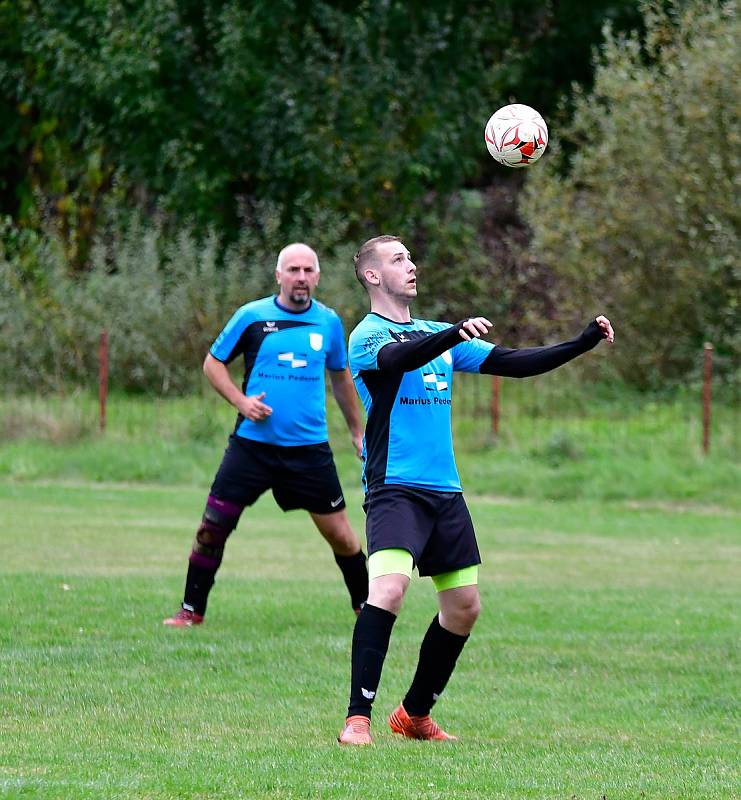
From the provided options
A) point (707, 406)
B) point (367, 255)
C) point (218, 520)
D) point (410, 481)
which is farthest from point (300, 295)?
point (707, 406)

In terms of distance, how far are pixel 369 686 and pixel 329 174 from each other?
21768mm

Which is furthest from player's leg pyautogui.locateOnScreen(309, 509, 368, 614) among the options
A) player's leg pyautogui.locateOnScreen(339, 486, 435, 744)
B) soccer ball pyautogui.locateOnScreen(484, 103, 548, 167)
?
player's leg pyautogui.locateOnScreen(339, 486, 435, 744)

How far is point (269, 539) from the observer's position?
1470cm

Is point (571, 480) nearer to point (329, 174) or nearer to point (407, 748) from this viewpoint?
point (329, 174)

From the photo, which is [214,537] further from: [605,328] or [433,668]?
[605,328]

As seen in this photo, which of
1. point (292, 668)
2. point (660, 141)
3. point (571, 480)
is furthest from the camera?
point (660, 141)

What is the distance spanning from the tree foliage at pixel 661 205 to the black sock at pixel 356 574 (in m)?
13.3

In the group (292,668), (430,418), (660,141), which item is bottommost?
(292,668)

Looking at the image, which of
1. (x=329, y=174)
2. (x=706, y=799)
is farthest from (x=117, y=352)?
(x=706, y=799)

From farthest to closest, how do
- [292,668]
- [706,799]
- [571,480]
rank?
[571,480] → [292,668] → [706,799]

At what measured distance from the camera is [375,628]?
244 inches

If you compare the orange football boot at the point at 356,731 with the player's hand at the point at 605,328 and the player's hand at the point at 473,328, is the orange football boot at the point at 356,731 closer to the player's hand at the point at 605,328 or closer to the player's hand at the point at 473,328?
the player's hand at the point at 473,328

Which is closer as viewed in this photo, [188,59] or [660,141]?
[660,141]

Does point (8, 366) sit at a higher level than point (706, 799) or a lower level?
higher
